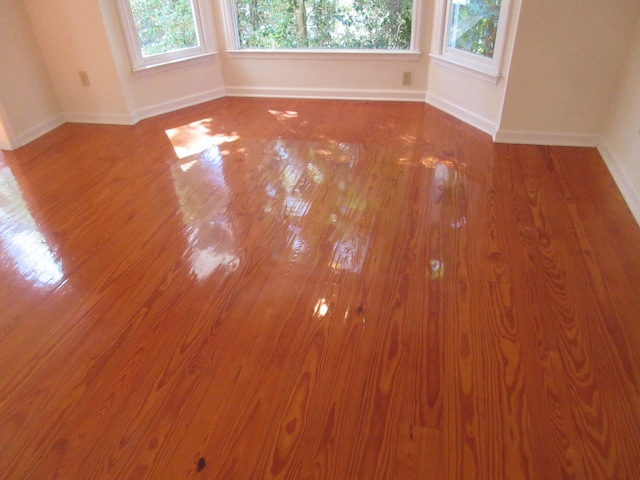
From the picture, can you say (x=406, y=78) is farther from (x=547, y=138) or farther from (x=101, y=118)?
(x=101, y=118)

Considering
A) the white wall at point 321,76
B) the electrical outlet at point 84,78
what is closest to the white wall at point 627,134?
the white wall at point 321,76

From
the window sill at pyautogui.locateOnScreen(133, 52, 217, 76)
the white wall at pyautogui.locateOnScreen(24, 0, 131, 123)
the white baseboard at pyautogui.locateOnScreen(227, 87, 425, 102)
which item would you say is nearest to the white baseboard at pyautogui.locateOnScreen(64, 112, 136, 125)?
the white wall at pyautogui.locateOnScreen(24, 0, 131, 123)

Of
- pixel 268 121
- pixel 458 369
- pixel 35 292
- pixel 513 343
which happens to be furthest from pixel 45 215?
pixel 513 343

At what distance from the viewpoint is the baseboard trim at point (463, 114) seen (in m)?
3.36

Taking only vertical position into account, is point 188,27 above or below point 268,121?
above

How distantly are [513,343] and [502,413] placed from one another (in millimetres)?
322

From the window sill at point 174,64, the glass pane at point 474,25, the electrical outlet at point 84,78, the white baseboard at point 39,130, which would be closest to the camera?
the glass pane at point 474,25

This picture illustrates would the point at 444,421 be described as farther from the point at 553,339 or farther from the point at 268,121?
the point at 268,121

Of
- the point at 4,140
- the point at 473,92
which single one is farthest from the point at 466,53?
the point at 4,140

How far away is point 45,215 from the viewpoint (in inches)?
100

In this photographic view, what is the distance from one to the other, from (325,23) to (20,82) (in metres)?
2.61

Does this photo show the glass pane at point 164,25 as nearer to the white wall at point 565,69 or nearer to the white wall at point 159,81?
the white wall at point 159,81

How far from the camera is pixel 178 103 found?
4.14 m

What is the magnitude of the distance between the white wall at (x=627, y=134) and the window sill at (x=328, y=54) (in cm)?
168
